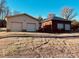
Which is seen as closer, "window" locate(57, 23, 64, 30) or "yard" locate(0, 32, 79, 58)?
"yard" locate(0, 32, 79, 58)

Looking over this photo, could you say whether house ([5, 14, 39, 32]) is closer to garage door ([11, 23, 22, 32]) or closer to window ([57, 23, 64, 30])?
garage door ([11, 23, 22, 32])

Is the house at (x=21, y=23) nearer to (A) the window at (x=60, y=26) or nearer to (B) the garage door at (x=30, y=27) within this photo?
(B) the garage door at (x=30, y=27)

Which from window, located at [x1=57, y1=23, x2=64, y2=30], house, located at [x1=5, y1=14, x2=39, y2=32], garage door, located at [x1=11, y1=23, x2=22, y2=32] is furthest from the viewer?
window, located at [x1=57, y1=23, x2=64, y2=30]

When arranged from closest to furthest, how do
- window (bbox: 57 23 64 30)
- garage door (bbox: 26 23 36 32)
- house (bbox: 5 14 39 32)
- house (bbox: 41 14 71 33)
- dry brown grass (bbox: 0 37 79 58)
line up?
dry brown grass (bbox: 0 37 79 58) → house (bbox: 5 14 39 32) → garage door (bbox: 26 23 36 32) → house (bbox: 41 14 71 33) → window (bbox: 57 23 64 30)

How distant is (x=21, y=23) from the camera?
106 ft

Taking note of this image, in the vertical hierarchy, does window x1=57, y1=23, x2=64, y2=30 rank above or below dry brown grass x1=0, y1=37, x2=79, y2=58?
above

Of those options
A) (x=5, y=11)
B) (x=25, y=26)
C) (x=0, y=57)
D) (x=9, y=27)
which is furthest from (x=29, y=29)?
(x=5, y=11)

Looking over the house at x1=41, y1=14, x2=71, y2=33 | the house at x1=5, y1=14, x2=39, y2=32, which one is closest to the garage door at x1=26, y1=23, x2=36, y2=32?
the house at x1=5, y1=14, x2=39, y2=32

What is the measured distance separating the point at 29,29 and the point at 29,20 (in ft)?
6.63

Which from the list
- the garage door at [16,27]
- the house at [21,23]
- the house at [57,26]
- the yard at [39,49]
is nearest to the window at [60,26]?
the house at [57,26]

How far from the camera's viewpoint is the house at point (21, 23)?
31237 mm

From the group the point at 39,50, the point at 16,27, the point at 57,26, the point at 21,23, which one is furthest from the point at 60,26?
the point at 39,50

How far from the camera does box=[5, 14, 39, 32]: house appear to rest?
102ft

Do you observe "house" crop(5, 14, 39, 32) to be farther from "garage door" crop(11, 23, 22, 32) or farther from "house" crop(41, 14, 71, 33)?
"house" crop(41, 14, 71, 33)
